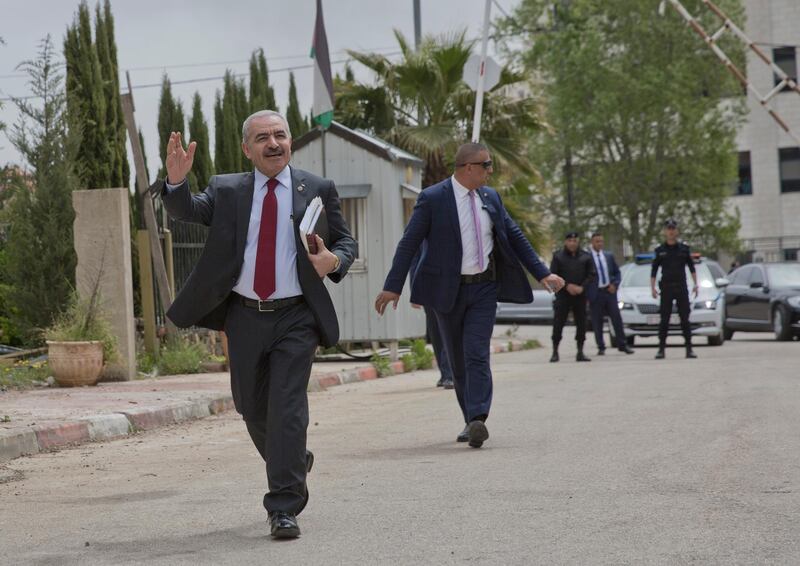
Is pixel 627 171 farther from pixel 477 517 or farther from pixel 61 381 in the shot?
pixel 477 517

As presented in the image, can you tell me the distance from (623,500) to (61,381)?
9.72m

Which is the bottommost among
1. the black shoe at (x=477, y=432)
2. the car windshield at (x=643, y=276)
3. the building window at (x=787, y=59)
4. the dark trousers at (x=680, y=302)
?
the black shoe at (x=477, y=432)

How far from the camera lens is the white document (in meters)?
5.93

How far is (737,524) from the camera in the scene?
5750 millimetres

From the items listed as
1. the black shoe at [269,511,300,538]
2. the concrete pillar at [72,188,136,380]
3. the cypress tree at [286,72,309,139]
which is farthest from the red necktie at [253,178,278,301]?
the cypress tree at [286,72,309,139]

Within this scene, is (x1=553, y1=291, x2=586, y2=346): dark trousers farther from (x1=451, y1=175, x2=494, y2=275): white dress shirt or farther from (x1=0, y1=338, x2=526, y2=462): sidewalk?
(x1=451, y1=175, x2=494, y2=275): white dress shirt

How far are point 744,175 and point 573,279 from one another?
3555 centimetres

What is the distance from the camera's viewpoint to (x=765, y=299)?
86.1ft

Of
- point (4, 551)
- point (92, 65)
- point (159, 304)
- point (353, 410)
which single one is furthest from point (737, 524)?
point (92, 65)

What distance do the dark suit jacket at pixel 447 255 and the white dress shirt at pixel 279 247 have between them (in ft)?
9.67

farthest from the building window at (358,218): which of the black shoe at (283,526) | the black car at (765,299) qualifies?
the black shoe at (283,526)

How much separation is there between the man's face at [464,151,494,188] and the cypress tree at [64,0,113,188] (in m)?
12.1

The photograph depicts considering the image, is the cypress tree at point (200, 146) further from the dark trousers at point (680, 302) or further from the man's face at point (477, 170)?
the man's face at point (477, 170)

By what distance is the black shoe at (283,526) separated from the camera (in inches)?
229
